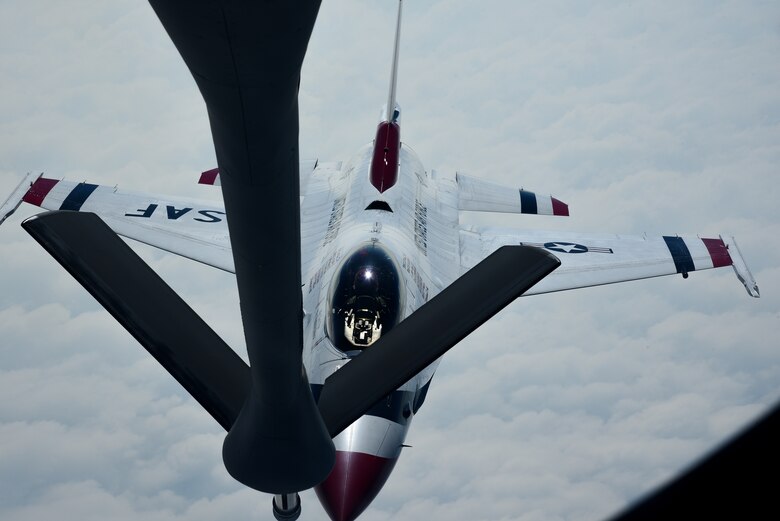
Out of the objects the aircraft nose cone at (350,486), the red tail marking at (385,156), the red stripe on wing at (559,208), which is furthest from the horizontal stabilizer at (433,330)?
the red stripe on wing at (559,208)

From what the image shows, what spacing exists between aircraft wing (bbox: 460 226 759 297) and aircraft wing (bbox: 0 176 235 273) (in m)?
7.90

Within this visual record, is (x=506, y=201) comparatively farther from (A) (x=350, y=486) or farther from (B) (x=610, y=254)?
(A) (x=350, y=486)

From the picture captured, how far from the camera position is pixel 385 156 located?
77.4ft

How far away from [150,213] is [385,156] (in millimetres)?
7816

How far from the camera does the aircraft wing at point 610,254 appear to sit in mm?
22547

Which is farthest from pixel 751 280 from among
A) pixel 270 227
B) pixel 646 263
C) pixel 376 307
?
pixel 270 227

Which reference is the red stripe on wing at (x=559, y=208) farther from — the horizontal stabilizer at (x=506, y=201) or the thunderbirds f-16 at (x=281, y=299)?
the thunderbirds f-16 at (x=281, y=299)

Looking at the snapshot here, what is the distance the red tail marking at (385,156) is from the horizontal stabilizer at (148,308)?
1446 cm

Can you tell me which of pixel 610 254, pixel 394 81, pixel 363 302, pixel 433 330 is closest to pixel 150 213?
pixel 394 81

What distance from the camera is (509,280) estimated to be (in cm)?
821

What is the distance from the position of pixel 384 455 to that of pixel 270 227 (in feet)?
30.5

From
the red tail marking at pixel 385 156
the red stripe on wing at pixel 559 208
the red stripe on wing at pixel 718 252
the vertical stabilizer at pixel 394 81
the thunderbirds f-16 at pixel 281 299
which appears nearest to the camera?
the thunderbirds f-16 at pixel 281 299

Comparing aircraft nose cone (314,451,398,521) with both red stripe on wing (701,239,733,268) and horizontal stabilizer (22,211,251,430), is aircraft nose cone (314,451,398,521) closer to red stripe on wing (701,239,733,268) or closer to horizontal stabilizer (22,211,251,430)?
horizontal stabilizer (22,211,251,430)

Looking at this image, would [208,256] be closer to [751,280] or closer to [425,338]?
[425,338]
